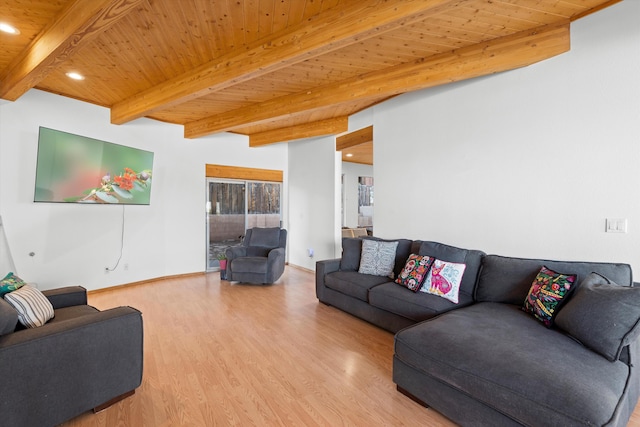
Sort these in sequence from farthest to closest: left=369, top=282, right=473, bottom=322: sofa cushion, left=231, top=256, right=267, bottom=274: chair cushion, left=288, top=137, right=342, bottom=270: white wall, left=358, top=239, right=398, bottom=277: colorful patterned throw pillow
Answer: left=288, top=137, right=342, bottom=270: white wall
left=231, top=256, right=267, bottom=274: chair cushion
left=358, top=239, right=398, bottom=277: colorful patterned throw pillow
left=369, top=282, right=473, bottom=322: sofa cushion

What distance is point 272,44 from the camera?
2.63m

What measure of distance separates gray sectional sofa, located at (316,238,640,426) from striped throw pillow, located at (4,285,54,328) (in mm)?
2419

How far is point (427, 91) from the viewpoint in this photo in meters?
3.78

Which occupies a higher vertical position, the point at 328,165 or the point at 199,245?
the point at 328,165

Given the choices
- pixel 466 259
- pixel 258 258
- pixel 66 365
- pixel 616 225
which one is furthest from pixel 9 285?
pixel 616 225

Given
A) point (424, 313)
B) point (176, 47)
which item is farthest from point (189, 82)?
point (424, 313)

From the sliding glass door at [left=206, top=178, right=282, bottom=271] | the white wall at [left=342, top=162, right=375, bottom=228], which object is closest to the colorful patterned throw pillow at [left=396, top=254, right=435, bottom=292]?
the sliding glass door at [left=206, top=178, right=282, bottom=271]

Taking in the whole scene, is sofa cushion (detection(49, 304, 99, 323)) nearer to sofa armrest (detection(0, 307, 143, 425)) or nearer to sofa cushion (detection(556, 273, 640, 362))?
sofa armrest (detection(0, 307, 143, 425))

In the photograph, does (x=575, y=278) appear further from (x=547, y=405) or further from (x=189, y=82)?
(x=189, y=82)

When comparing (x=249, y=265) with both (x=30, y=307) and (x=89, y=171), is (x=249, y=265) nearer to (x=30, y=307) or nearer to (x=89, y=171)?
(x=89, y=171)

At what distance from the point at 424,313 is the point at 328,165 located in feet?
11.7

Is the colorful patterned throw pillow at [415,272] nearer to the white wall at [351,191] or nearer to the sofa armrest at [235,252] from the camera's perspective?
the sofa armrest at [235,252]

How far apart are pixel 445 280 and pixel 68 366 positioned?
9.42 feet

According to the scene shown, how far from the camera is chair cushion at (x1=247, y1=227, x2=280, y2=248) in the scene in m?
5.41
